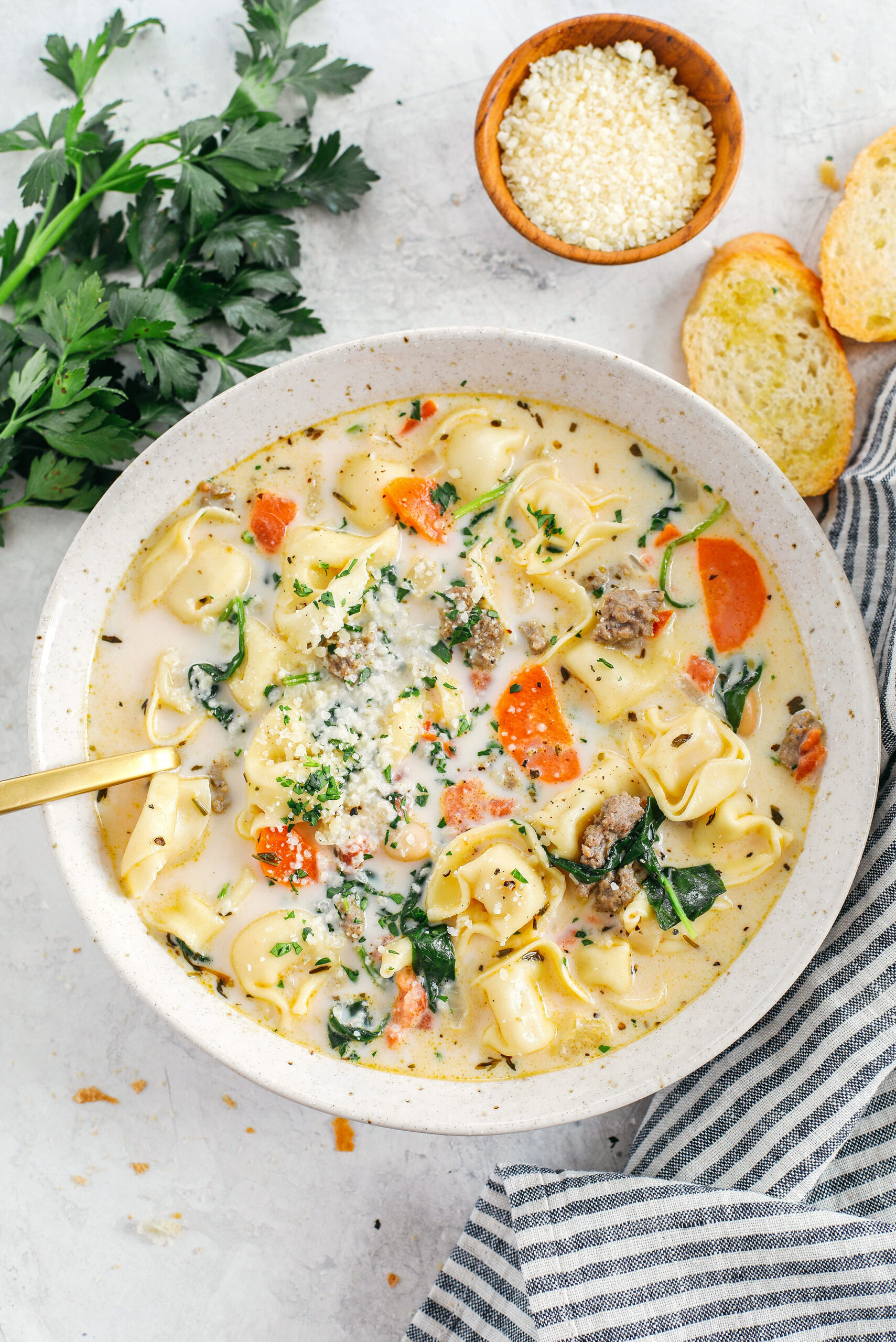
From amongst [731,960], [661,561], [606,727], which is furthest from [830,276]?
[731,960]

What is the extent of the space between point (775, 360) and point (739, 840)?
227cm

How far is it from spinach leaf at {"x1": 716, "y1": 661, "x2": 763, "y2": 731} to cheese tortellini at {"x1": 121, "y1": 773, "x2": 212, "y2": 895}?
2.24 m

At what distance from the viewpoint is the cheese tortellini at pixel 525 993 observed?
383 cm

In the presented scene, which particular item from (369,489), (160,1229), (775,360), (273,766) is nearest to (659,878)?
(273,766)

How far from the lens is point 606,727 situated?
4.07 meters

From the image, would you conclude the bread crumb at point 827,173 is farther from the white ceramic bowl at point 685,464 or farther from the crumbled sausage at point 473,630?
the crumbled sausage at point 473,630

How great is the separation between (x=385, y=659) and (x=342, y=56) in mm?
2965

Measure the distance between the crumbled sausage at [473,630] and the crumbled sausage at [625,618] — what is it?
42 cm

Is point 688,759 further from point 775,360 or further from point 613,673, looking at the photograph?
point 775,360

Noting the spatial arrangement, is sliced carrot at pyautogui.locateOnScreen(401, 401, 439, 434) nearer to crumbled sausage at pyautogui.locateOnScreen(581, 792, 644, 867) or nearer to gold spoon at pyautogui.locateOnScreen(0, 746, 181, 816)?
gold spoon at pyautogui.locateOnScreen(0, 746, 181, 816)

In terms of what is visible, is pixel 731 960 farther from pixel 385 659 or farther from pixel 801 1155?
pixel 385 659

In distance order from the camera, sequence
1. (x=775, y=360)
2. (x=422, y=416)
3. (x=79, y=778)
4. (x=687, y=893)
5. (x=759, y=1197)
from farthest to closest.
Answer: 1. (x=775, y=360)
2. (x=422, y=416)
3. (x=687, y=893)
4. (x=759, y=1197)
5. (x=79, y=778)

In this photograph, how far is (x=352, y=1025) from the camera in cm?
397

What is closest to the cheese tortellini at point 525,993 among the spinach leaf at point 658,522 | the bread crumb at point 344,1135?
the bread crumb at point 344,1135
